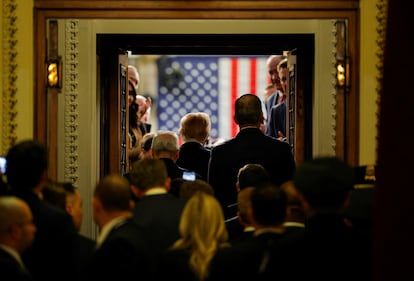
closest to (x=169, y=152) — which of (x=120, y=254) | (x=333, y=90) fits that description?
(x=333, y=90)

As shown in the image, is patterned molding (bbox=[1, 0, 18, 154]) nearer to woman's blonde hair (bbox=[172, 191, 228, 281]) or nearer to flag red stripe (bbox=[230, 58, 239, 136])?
woman's blonde hair (bbox=[172, 191, 228, 281])

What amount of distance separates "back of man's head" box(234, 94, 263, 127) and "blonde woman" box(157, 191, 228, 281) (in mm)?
2440

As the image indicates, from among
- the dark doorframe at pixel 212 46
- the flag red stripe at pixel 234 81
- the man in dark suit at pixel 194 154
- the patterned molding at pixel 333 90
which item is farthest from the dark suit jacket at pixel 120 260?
the flag red stripe at pixel 234 81

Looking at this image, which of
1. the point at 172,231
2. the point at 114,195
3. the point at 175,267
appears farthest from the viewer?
the point at 172,231

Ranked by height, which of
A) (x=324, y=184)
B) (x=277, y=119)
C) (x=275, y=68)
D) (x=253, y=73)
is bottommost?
(x=324, y=184)

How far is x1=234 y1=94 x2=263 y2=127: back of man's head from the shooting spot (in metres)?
6.64

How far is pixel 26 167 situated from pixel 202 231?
38.4 inches

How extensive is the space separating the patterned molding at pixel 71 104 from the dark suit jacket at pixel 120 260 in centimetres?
382

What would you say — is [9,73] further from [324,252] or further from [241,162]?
[324,252]

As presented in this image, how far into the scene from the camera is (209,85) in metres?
19.4

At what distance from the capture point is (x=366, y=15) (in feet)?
21.9

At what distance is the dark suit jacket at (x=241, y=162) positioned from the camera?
658cm

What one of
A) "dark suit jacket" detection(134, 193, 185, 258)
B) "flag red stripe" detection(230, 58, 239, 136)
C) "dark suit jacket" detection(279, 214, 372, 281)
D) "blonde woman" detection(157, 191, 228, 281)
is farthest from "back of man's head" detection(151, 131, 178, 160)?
"flag red stripe" detection(230, 58, 239, 136)

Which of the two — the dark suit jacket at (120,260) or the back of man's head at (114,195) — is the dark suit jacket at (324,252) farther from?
the back of man's head at (114,195)
